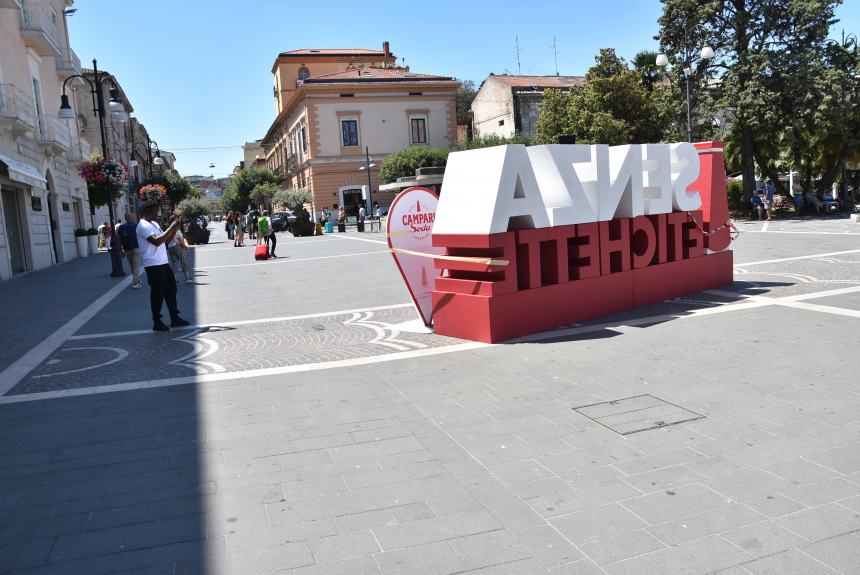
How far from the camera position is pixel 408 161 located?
46750mm

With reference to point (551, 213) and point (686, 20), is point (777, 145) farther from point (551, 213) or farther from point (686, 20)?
point (551, 213)

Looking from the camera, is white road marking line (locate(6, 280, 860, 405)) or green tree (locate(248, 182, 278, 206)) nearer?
white road marking line (locate(6, 280, 860, 405))

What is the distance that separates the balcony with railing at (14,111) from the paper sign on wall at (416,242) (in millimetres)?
16475

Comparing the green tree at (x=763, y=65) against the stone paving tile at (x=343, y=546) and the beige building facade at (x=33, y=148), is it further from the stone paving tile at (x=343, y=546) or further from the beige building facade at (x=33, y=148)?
the stone paving tile at (x=343, y=546)

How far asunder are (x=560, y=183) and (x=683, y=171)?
2.54m

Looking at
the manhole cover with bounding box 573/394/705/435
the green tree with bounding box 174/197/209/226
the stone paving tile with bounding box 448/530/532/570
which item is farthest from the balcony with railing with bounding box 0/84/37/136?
the green tree with bounding box 174/197/209/226

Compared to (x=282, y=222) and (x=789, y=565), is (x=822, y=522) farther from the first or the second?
(x=282, y=222)

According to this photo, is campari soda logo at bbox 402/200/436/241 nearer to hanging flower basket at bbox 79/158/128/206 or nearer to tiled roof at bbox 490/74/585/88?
hanging flower basket at bbox 79/158/128/206

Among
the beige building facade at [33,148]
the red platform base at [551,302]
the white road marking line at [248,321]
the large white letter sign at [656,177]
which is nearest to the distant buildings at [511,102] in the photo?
the beige building facade at [33,148]

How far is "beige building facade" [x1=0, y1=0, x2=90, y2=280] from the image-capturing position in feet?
66.0

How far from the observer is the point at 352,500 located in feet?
12.4

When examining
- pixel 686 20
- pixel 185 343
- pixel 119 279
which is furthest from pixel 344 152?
pixel 185 343

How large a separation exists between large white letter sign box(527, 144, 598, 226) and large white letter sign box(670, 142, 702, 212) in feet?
6.87

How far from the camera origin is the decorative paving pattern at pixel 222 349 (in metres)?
6.95
